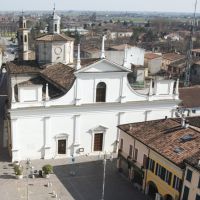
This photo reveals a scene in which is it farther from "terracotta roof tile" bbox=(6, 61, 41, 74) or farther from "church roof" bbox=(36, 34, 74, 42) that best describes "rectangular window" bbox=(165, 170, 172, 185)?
"church roof" bbox=(36, 34, 74, 42)

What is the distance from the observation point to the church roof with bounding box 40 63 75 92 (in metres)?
35.8

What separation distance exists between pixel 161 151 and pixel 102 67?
1100 centimetres

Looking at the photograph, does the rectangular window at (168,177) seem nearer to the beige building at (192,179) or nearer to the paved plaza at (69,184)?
the beige building at (192,179)

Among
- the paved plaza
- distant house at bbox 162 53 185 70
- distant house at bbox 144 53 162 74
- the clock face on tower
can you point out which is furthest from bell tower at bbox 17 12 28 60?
distant house at bbox 162 53 185 70

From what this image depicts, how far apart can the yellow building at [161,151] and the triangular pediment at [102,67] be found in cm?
600

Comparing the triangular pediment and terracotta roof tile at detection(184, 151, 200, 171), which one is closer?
terracotta roof tile at detection(184, 151, 200, 171)

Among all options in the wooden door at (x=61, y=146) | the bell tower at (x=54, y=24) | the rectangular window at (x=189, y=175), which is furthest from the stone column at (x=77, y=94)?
the rectangular window at (x=189, y=175)

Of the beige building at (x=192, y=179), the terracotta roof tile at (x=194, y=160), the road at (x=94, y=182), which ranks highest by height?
the terracotta roof tile at (x=194, y=160)

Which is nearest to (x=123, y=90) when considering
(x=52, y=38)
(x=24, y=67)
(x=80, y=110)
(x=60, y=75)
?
(x=80, y=110)

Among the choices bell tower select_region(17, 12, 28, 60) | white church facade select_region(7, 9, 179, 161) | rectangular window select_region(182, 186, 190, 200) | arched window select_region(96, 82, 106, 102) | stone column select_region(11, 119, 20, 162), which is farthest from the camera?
bell tower select_region(17, 12, 28, 60)

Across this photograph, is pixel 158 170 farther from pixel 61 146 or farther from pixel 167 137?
pixel 61 146

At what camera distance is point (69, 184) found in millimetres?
30734

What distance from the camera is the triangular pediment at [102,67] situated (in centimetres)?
3409

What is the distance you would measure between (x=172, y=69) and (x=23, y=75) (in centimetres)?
4783
